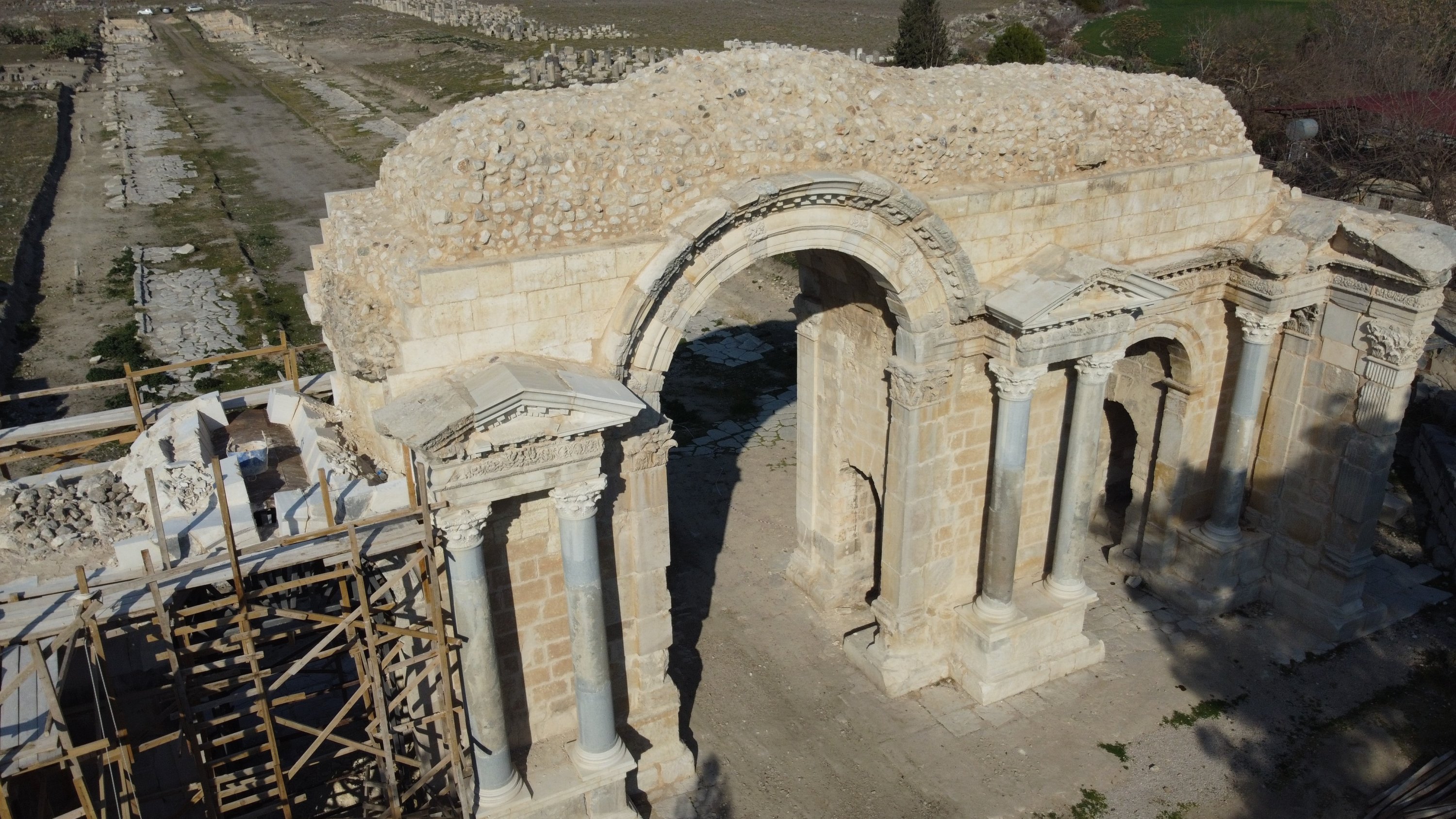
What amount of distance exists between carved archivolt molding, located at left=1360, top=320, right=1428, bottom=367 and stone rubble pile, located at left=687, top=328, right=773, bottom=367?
37.4 feet

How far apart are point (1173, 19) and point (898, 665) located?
43.4 metres

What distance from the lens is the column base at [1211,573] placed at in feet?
41.8

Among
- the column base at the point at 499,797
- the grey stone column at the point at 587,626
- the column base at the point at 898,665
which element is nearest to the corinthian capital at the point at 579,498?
the grey stone column at the point at 587,626

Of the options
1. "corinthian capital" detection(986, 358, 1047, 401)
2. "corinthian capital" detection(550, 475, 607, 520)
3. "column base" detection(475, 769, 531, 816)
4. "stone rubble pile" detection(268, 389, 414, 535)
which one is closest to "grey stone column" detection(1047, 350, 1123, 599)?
"corinthian capital" detection(986, 358, 1047, 401)

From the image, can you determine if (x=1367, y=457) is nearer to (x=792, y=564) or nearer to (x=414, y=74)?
(x=792, y=564)

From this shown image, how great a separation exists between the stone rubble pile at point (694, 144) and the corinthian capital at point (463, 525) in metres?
1.84

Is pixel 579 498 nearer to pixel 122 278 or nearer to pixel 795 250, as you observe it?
pixel 795 250

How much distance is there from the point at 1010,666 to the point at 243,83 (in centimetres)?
5508

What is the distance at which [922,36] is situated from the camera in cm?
3425

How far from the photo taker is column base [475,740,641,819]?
28.8 feet

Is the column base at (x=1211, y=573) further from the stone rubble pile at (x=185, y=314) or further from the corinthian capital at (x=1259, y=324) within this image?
the stone rubble pile at (x=185, y=314)

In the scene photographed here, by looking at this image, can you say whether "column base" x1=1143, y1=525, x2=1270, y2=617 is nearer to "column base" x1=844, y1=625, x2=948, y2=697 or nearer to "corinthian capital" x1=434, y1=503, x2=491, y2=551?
"column base" x1=844, y1=625, x2=948, y2=697

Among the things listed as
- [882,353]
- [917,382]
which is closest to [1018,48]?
[882,353]

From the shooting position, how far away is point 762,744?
34.9 feet
